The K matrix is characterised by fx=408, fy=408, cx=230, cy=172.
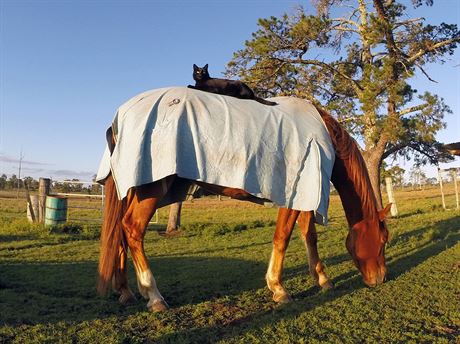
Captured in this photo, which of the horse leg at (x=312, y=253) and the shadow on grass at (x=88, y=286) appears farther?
the horse leg at (x=312, y=253)

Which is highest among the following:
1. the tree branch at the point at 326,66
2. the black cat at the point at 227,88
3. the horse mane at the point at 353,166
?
the tree branch at the point at 326,66

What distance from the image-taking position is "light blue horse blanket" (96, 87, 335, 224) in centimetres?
381

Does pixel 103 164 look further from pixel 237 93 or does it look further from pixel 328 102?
pixel 328 102

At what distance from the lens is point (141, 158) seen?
379 cm

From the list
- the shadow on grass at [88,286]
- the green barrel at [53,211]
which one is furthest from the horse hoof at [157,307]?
the green barrel at [53,211]

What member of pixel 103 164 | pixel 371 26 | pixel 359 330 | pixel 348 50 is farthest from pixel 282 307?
pixel 348 50

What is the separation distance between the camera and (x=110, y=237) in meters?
4.10

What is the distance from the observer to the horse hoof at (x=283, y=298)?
4.17 metres

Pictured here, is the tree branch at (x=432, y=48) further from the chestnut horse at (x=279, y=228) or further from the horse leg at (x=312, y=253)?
the horse leg at (x=312, y=253)

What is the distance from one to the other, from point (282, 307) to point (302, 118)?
198 centimetres

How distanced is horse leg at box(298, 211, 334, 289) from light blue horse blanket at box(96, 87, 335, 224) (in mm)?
867

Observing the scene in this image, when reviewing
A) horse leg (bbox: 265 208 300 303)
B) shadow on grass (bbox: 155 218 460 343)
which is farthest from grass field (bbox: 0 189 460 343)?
horse leg (bbox: 265 208 300 303)

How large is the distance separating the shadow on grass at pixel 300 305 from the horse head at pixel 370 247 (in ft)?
0.87

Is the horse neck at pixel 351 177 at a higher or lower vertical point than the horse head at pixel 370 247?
higher
